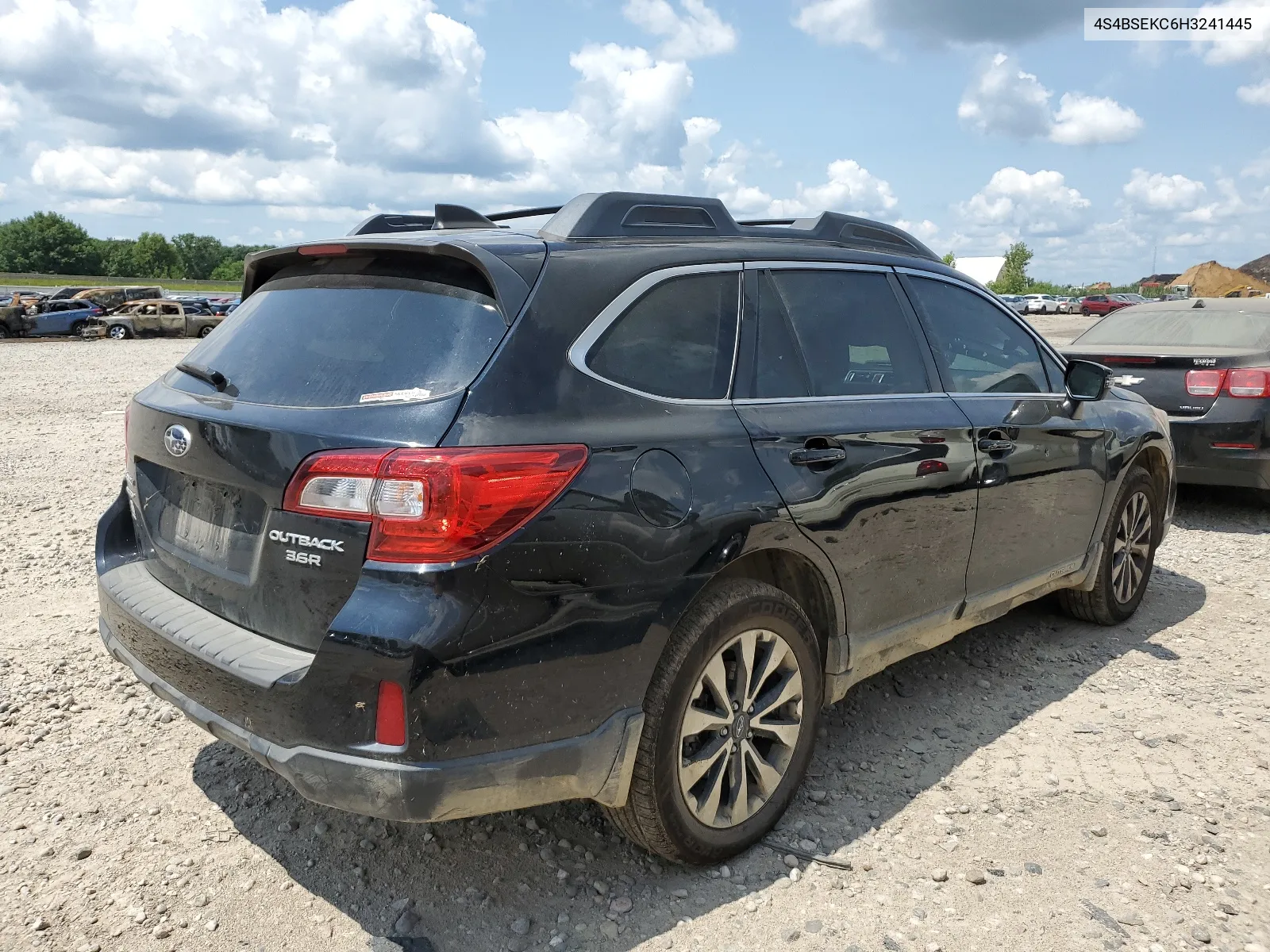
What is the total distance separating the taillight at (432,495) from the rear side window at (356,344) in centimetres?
19

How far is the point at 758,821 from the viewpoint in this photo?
3066 millimetres

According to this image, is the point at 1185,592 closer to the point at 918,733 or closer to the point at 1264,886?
the point at 918,733

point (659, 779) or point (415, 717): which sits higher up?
point (415, 717)

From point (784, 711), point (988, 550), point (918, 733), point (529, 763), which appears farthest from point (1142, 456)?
point (529, 763)

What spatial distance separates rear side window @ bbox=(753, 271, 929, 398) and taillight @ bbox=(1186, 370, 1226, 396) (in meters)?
4.64

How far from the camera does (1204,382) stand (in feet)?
23.9

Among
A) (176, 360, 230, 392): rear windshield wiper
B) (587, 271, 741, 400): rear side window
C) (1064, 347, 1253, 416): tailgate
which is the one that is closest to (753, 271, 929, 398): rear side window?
(587, 271, 741, 400): rear side window

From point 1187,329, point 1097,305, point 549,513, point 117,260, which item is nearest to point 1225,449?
point 1187,329

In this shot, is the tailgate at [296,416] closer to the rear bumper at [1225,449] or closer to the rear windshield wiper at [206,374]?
the rear windshield wiper at [206,374]

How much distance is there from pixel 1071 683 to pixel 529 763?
9.66ft

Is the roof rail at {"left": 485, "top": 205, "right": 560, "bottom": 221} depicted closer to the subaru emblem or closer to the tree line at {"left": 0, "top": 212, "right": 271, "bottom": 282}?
the subaru emblem

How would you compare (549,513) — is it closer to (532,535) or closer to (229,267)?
(532,535)

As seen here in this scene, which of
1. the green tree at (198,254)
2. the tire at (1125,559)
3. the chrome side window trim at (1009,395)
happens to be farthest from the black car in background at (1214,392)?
the green tree at (198,254)

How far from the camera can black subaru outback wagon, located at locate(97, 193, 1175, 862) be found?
91.6 inches
